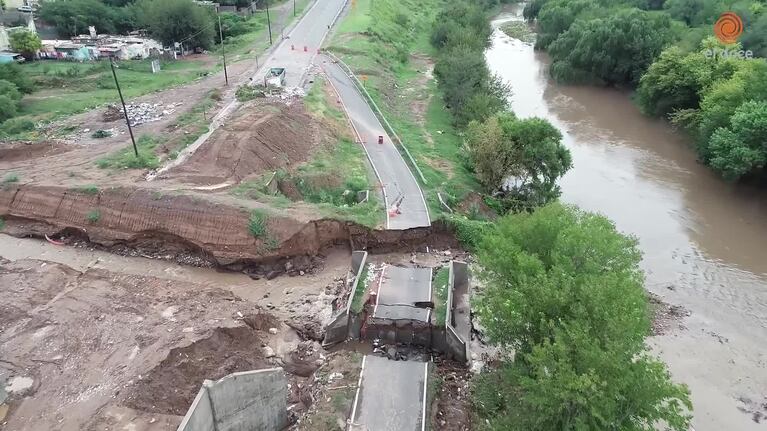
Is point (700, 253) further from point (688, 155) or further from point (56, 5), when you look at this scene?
point (56, 5)

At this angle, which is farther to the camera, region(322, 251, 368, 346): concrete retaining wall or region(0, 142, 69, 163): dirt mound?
region(0, 142, 69, 163): dirt mound

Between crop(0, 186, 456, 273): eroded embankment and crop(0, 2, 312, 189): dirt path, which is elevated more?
crop(0, 2, 312, 189): dirt path

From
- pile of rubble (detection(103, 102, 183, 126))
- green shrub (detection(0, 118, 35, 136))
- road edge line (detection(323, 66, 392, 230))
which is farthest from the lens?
pile of rubble (detection(103, 102, 183, 126))

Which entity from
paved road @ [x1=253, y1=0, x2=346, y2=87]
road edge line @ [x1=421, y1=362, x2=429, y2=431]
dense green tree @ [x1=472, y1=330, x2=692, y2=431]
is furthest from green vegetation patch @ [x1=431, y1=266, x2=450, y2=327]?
paved road @ [x1=253, y1=0, x2=346, y2=87]

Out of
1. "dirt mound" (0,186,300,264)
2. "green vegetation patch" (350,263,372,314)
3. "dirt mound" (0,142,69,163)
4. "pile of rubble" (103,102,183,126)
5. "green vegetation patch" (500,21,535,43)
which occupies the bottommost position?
"green vegetation patch" (350,263,372,314)

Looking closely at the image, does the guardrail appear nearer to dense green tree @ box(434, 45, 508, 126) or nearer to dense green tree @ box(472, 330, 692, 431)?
dense green tree @ box(434, 45, 508, 126)

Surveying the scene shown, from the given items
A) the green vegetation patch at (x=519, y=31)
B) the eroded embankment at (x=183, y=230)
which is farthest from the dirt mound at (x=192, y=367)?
the green vegetation patch at (x=519, y=31)
